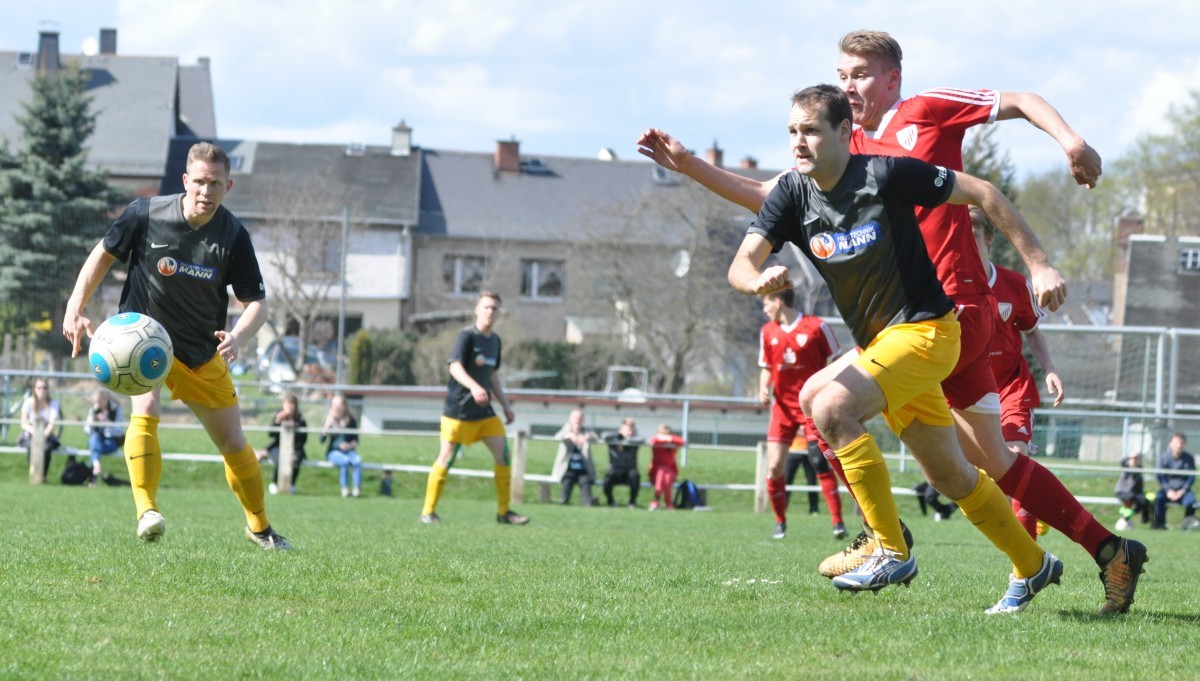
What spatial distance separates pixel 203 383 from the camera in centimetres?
741

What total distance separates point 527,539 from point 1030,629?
5.87 m

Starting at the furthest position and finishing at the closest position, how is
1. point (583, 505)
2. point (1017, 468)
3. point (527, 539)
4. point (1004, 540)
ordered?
point (583, 505), point (527, 539), point (1017, 468), point (1004, 540)

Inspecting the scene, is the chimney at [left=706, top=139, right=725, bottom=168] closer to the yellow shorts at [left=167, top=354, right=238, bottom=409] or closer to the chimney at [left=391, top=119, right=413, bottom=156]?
the chimney at [left=391, top=119, right=413, bottom=156]

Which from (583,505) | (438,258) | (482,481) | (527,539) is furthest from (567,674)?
(438,258)

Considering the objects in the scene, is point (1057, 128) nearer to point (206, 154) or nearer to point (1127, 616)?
point (1127, 616)

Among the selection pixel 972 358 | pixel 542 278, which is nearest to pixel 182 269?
pixel 972 358

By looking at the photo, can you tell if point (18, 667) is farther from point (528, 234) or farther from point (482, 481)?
point (528, 234)

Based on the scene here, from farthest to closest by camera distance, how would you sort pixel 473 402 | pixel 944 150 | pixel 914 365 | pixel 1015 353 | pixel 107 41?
pixel 107 41 < pixel 473 402 < pixel 1015 353 < pixel 944 150 < pixel 914 365

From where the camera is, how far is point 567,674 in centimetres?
395

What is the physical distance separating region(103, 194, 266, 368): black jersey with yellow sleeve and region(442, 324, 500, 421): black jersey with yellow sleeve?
5.84 m

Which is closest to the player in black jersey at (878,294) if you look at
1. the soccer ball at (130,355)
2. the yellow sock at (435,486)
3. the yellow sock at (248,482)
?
the soccer ball at (130,355)

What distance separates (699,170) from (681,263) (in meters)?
41.9

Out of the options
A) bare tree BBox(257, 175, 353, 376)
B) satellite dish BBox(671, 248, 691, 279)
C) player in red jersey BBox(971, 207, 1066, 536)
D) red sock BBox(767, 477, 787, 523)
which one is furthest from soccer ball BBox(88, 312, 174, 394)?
satellite dish BBox(671, 248, 691, 279)

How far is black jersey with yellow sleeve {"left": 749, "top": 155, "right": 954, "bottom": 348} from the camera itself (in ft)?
17.0
